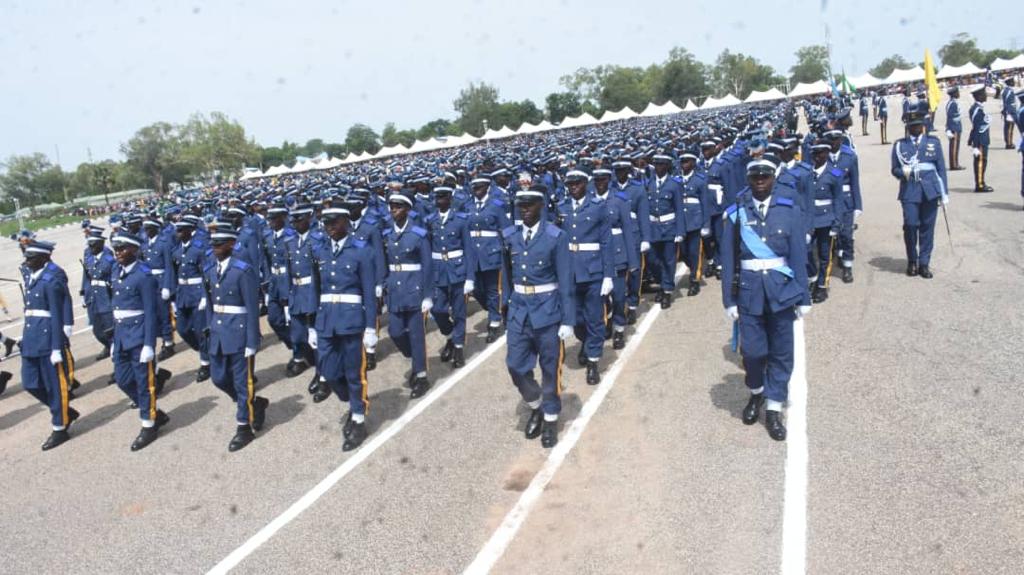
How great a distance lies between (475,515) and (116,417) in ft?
17.4

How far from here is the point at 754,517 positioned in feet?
13.1

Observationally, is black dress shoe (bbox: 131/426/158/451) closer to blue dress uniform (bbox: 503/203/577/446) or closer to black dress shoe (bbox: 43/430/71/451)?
black dress shoe (bbox: 43/430/71/451)

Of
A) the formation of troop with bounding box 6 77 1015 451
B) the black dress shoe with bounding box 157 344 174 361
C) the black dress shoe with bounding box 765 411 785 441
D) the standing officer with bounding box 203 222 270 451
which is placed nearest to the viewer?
the black dress shoe with bounding box 765 411 785 441

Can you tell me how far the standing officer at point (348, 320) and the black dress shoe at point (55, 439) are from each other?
3255 mm

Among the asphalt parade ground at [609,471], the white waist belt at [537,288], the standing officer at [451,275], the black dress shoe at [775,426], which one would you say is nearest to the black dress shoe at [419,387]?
the asphalt parade ground at [609,471]

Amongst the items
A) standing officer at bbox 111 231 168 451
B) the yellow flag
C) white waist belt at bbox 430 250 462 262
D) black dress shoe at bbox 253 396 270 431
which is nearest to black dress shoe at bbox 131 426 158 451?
standing officer at bbox 111 231 168 451

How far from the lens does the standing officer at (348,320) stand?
586 centimetres

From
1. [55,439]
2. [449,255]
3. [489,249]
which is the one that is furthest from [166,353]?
[489,249]

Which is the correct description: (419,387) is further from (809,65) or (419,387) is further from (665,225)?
(809,65)

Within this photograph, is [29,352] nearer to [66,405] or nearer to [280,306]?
[66,405]

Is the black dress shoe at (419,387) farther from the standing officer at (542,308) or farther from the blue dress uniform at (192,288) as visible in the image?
the blue dress uniform at (192,288)

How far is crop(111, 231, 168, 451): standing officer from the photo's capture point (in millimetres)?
6516

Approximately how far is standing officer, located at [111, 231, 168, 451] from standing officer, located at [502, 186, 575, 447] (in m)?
3.73

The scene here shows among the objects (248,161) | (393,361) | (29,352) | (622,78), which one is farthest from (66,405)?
(622,78)
